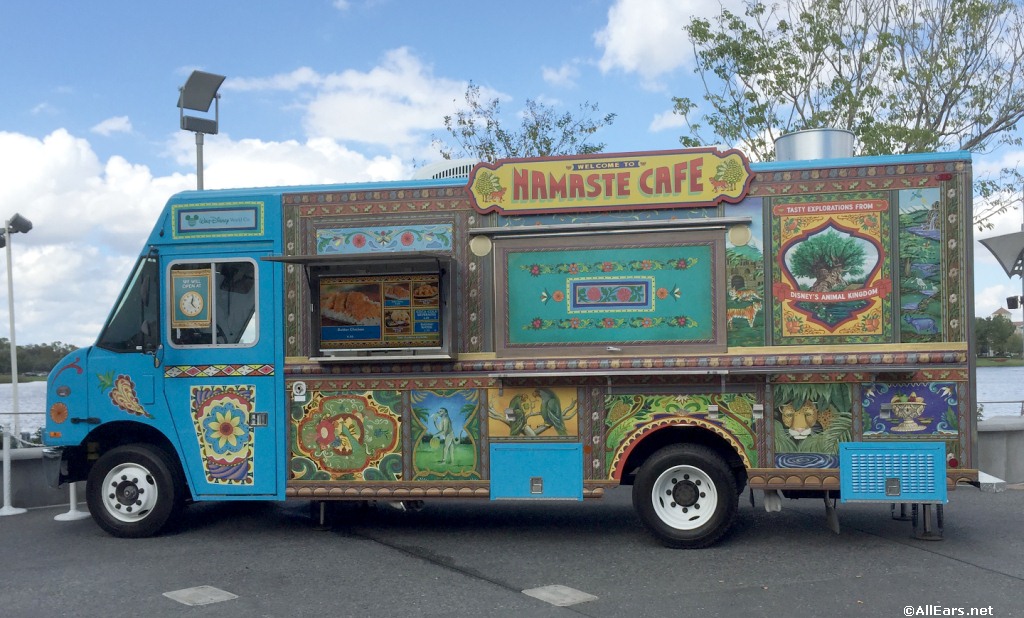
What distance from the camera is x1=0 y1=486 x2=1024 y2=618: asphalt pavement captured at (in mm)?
5805

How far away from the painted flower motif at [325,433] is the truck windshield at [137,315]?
1.61m

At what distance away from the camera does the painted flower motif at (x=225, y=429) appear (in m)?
7.77

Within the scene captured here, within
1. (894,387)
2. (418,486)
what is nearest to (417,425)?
(418,486)

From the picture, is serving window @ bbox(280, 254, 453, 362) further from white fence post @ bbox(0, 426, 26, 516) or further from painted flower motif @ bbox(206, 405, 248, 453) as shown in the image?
white fence post @ bbox(0, 426, 26, 516)

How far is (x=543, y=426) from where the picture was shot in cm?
746

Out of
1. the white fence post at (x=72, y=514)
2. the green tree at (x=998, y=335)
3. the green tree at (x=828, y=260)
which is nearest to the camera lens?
the green tree at (x=828, y=260)

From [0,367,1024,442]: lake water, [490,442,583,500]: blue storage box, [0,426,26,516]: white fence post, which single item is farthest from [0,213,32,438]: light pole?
[490,442,583,500]: blue storage box

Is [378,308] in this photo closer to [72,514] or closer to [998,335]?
[72,514]

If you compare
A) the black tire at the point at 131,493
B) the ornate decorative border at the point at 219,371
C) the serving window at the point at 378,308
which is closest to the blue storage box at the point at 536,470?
the serving window at the point at 378,308

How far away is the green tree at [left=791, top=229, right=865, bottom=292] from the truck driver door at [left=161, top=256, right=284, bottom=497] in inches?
168

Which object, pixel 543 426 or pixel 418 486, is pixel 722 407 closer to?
pixel 543 426

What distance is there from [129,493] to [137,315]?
151 centimetres

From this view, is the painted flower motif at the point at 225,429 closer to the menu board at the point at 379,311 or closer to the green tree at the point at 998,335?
the menu board at the point at 379,311

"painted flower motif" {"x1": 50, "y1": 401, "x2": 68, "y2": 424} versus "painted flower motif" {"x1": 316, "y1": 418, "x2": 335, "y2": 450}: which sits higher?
"painted flower motif" {"x1": 50, "y1": 401, "x2": 68, "y2": 424}
